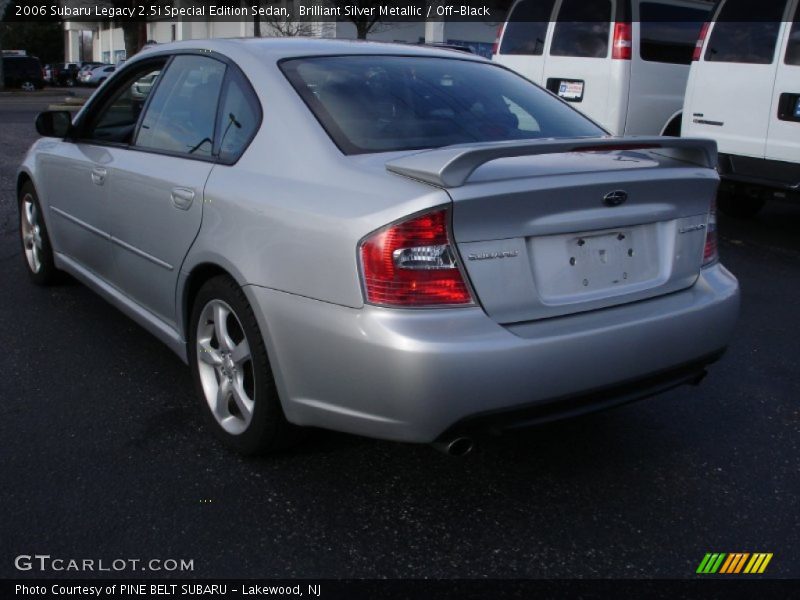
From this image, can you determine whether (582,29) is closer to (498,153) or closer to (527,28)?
(527,28)

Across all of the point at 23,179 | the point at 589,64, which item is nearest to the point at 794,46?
the point at 589,64

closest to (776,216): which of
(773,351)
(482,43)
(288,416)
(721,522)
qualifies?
(773,351)

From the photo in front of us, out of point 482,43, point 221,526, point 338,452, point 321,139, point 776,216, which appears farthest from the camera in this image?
point 482,43

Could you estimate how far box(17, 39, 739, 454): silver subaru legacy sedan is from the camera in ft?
8.45

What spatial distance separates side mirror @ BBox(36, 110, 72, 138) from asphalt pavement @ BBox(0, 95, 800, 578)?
4.05 feet

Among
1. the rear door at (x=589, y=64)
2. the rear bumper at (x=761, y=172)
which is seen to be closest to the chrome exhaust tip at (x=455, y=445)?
the rear bumper at (x=761, y=172)

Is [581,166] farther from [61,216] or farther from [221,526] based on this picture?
[61,216]

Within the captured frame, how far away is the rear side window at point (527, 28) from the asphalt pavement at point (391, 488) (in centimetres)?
596

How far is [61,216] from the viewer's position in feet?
15.8

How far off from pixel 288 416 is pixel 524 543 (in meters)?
0.86

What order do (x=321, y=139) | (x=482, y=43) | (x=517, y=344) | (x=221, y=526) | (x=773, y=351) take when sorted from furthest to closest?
(x=482, y=43) < (x=773, y=351) < (x=321, y=139) < (x=221, y=526) < (x=517, y=344)

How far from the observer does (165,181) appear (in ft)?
11.6

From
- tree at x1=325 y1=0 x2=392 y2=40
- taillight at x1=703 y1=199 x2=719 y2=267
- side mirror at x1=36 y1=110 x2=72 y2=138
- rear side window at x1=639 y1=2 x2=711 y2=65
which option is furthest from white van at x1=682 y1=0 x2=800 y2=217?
tree at x1=325 y1=0 x2=392 y2=40

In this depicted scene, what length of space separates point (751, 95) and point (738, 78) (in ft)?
0.69
